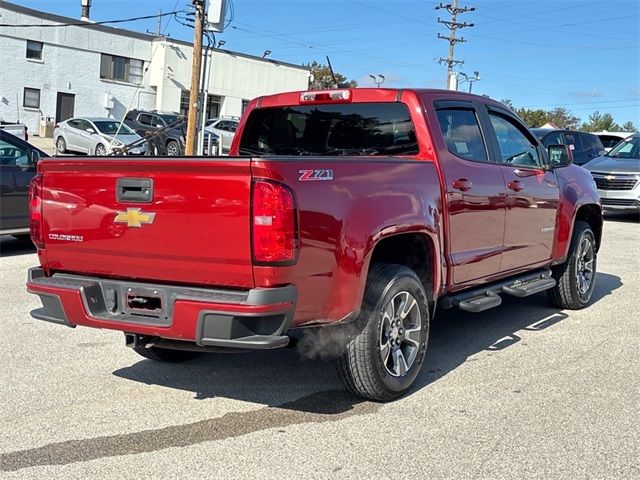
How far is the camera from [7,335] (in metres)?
5.99

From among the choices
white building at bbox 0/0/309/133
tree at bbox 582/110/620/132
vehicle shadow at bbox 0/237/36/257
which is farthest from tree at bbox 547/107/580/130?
vehicle shadow at bbox 0/237/36/257

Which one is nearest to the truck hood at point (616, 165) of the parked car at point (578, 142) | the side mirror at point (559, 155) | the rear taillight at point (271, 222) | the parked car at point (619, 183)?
the parked car at point (619, 183)

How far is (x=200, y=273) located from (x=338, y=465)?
3.97ft

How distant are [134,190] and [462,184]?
7.70 ft

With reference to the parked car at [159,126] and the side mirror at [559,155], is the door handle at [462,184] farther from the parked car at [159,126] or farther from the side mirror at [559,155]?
the parked car at [159,126]

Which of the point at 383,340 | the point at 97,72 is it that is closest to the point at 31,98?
the point at 97,72

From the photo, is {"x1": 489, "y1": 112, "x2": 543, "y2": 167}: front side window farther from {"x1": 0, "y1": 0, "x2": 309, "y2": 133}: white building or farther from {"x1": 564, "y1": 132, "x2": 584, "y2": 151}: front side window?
{"x1": 0, "y1": 0, "x2": 309, "y2": 133}: white building

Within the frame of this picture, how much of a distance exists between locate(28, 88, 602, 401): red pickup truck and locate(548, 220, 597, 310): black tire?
Result: 58.9 inches

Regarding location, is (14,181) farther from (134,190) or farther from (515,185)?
(515,185)

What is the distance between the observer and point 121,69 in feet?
140

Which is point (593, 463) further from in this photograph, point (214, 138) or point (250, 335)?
point (214, 138)

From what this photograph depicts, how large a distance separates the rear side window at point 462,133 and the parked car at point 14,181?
241 inches

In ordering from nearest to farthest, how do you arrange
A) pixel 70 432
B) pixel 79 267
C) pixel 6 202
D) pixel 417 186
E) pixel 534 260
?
pixel 70 432
pixel 79 267
pixel 417 186
pixel 534 260
pixel 6 202

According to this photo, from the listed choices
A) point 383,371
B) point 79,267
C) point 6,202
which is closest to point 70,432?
point 79,267
